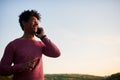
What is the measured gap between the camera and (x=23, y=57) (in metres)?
4.71

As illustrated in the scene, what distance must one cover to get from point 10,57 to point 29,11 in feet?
3.02

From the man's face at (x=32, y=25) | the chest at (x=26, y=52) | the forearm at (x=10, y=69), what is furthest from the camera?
the man's face at (x=32, y=25)

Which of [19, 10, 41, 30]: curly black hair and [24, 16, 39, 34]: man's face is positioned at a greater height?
[19, 10, 41, 30]: curly black hair

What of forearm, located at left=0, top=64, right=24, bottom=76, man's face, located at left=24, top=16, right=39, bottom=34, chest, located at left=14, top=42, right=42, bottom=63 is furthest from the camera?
man's face, located at left=24, top=16, right=39, bottom=34

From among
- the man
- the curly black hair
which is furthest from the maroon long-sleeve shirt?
the curly black hair

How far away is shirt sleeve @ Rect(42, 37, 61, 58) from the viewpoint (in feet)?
16.4

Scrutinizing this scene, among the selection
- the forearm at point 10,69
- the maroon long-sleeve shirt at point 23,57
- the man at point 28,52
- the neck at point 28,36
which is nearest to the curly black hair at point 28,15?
the man at point 28,52

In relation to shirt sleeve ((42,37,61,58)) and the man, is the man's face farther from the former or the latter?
shirt sleeve ((42,37,61,58))

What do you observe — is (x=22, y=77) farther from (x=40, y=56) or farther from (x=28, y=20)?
(x=28, y=20)

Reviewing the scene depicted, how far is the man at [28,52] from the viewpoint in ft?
15.0

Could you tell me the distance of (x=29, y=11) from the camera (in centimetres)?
512

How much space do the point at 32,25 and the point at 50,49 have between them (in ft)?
1.68

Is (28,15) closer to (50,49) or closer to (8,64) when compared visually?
(50,49)

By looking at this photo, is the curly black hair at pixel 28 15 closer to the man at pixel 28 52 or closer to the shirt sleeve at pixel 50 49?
the man at pixel 28 52
